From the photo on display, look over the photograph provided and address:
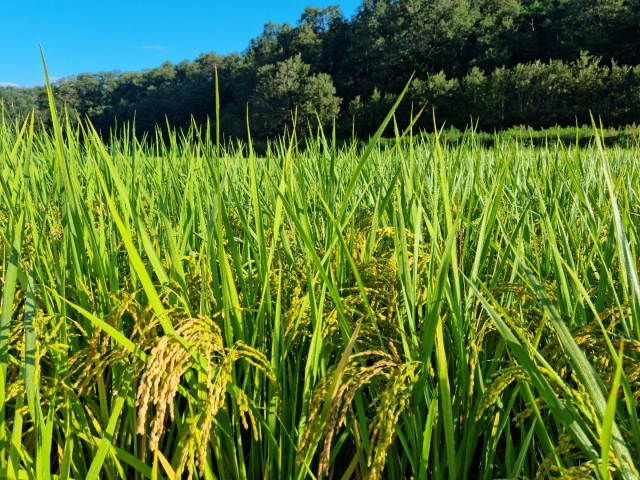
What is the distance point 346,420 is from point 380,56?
52.6 meters

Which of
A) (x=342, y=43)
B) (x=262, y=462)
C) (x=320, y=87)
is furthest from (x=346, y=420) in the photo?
(x=342, y=43)

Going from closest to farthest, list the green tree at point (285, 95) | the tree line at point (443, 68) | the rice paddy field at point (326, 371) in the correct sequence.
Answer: the rice paddy field at point (326, 371) < the tree line at point (443, 68) < the green tree at point (285, 95)

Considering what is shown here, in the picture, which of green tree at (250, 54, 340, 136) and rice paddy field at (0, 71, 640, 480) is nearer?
rice paddy field at (0, 71, 640, 480)

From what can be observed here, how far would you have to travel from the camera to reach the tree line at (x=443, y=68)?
3034 centimetres

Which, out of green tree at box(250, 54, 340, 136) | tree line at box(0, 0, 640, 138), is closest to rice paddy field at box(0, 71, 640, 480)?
tree line at box(0, 0, 640, 138)

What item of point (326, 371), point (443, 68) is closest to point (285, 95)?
point (443, 68)

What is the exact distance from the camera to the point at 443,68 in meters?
46.0

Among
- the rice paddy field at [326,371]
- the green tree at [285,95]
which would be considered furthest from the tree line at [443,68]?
the rice paddy field at [326,371]

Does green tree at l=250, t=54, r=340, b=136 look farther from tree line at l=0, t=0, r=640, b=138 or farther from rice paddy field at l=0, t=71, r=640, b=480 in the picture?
rice paddy field at l=0, t=71, r=640, b=480

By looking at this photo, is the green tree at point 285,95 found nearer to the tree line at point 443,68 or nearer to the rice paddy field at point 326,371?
the tree line at point 443,68

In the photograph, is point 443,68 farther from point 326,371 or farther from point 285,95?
point 326,371

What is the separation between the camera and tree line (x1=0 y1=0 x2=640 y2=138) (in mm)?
30344

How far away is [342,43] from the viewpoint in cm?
5488

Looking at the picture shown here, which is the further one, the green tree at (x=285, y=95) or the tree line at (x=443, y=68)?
the green tree at (x=285, y=95)
